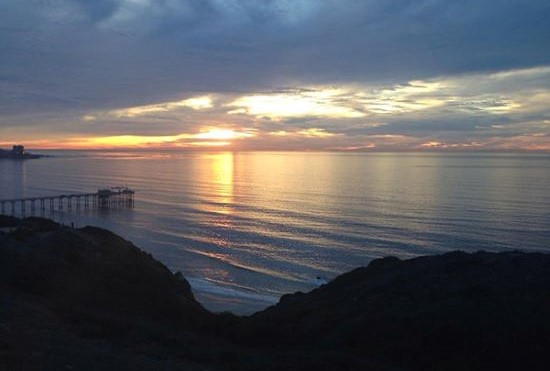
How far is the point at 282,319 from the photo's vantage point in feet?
61.1

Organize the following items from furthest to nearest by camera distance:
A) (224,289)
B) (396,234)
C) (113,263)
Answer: (396,234), (224,289), (113,263)

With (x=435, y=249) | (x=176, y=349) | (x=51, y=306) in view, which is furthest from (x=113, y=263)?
(x=435, y=249)

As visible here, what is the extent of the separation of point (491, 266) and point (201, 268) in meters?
23.6

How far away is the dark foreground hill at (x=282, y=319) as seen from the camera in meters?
12.6

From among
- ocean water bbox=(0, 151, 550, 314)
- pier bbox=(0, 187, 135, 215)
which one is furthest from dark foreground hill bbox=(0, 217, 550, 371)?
pier bbox=(0, 187, 135, 215)

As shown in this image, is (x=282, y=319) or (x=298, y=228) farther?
(x=298, y=228)

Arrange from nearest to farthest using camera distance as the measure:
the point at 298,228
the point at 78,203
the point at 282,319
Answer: the point at 282,319, the point at 298,228, the point at 78,203

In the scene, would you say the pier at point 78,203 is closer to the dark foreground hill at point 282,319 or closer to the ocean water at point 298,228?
the ocean water at point 298,228

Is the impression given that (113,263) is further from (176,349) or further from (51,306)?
(176,349)

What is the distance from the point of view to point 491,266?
68.2 ft

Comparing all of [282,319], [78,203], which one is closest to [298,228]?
[282,319]

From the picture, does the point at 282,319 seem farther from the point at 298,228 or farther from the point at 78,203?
the point at 78,203

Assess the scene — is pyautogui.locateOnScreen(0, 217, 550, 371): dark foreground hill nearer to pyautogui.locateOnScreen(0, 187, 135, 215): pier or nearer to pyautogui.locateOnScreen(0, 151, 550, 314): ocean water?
pyautogui.locateOnScreen(0, 151, 550, 314): ocean water

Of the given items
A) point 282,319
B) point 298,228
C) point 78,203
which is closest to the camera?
point 282,319
